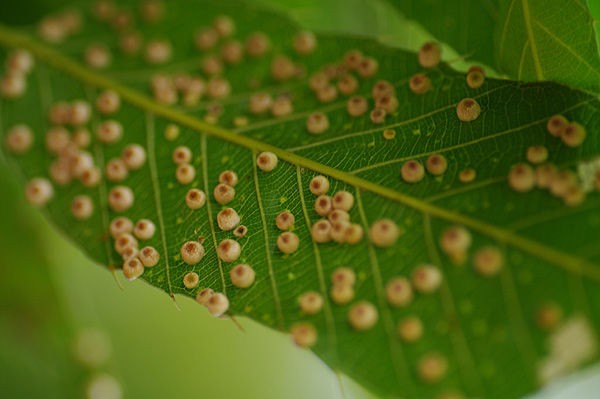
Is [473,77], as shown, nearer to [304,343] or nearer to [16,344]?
[304,343]

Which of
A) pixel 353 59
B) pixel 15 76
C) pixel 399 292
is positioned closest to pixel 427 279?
pixel 399 292

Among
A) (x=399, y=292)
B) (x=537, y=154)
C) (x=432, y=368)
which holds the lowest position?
(x=432, y=368)

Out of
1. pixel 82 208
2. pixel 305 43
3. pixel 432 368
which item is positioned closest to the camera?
pixel 432 368

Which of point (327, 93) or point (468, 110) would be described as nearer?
point (468, 110)

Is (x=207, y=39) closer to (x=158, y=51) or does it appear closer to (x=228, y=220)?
(x=158, y=51)

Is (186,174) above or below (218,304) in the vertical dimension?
above

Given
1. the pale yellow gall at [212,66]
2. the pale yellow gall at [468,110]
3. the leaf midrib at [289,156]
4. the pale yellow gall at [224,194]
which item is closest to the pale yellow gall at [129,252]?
the pale yellow gall at [224,194]

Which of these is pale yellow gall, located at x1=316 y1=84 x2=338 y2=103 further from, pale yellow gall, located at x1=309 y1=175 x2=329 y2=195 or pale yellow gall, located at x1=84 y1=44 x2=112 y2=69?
pale yellow gall, located at x1=84 y1=44 x2=112 y2=69
